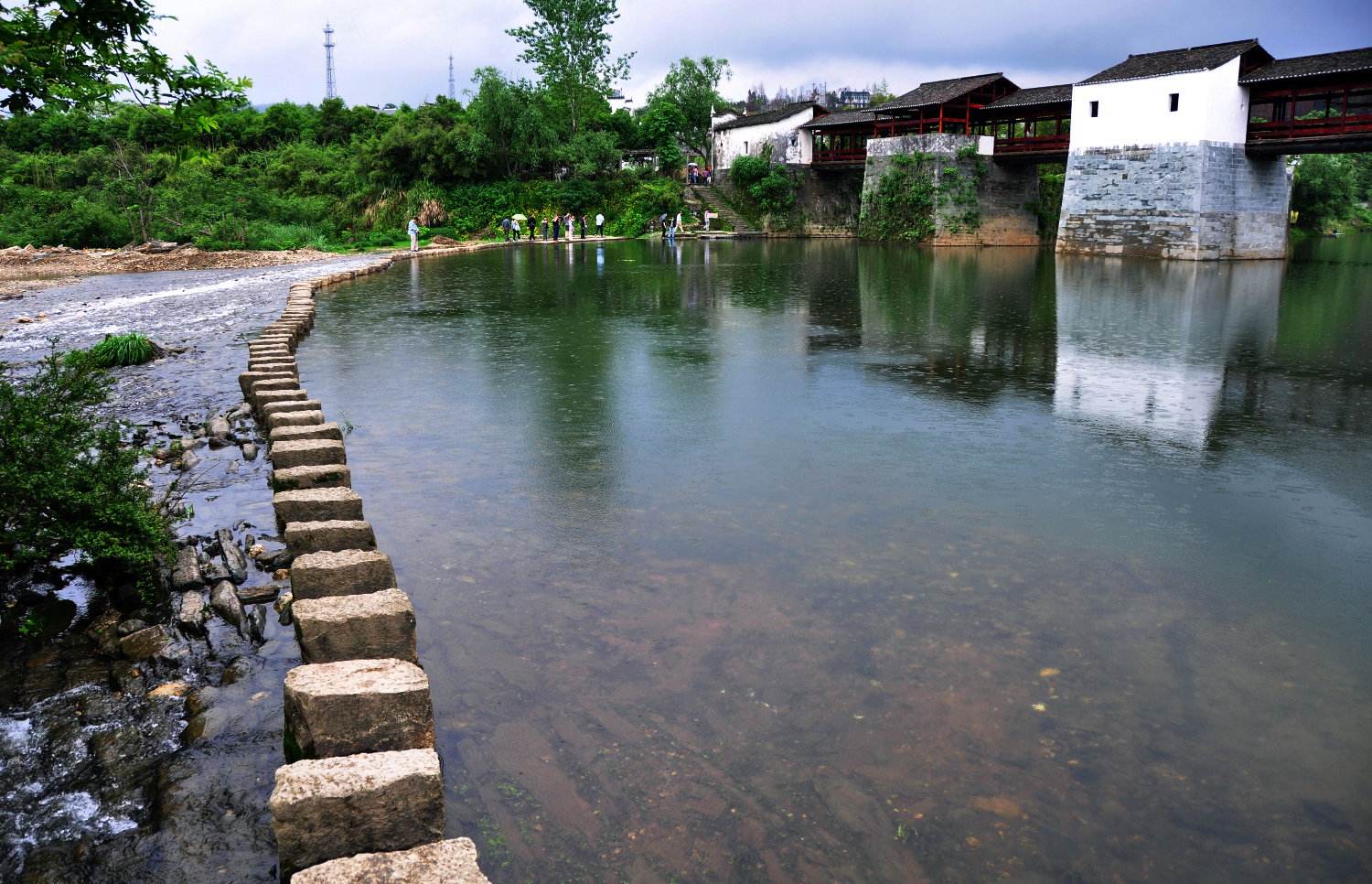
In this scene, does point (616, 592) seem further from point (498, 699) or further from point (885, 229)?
point (885, 229)

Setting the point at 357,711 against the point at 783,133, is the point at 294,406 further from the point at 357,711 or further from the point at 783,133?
the point at 783,133

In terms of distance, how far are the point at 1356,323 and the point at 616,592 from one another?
14586mm

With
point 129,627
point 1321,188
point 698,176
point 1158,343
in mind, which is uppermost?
point 698,176

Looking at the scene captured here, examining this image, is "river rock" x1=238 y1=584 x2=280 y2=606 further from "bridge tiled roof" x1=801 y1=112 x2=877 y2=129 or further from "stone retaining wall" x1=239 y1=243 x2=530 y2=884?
"bridge tiled roof" x1=801 y1=112 x2=877 y2=129

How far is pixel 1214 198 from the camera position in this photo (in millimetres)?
28719

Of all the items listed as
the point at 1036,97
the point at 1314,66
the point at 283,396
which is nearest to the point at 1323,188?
the point at 1036,97

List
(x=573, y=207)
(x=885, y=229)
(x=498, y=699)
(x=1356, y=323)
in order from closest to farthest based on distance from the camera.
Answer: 1. (x=498, y=699)
2. (x=1356, y=323)
3. (x=885, y=229)
4. (x=573, y=207)

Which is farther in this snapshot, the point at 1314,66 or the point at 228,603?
the point at 1314,66

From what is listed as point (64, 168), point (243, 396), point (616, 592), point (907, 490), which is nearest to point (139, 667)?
point (616, 592)

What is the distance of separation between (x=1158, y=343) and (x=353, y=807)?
12.6m

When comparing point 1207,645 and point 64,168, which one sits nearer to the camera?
point 1207,645

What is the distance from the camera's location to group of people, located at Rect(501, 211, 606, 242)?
3978 centimetres

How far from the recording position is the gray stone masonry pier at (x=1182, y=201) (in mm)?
28688

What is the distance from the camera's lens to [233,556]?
5.66 m
